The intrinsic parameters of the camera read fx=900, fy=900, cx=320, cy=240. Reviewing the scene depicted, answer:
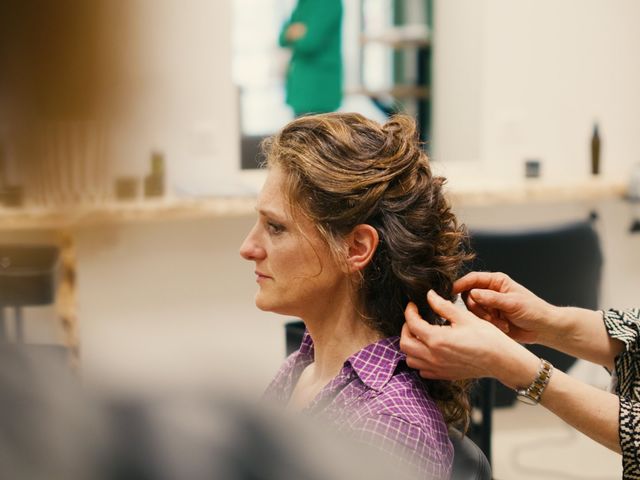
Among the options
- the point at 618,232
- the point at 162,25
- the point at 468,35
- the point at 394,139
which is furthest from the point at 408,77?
the point at 162,25

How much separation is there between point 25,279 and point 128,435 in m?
0.04

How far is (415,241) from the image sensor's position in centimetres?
149

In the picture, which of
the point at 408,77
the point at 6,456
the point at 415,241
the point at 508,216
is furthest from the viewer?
the point at 408,77

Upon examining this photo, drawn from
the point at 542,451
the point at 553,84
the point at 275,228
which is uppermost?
the point at 553,84

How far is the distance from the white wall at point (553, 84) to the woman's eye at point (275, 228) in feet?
10.8

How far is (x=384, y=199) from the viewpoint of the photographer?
149 cm

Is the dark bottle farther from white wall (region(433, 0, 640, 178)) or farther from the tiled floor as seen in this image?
the tiled floor

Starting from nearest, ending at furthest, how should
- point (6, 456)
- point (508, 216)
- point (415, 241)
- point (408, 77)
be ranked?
1. point (6, 456)
2. point (415, 241)
3. point (508, 216)
4. point (408, 77)

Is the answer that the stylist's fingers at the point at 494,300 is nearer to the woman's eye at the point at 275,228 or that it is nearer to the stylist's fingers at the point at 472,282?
the stylist's fingers at the point at 472,282

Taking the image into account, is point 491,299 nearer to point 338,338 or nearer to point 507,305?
point 507,305

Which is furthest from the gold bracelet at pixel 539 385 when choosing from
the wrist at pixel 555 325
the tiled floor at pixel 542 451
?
the tiled floor at pixel 542 451

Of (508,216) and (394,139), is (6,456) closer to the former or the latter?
(394,139)

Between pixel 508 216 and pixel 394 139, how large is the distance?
3.15m

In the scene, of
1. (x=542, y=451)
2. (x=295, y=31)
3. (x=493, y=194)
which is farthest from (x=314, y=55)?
(x=542, y=451)
